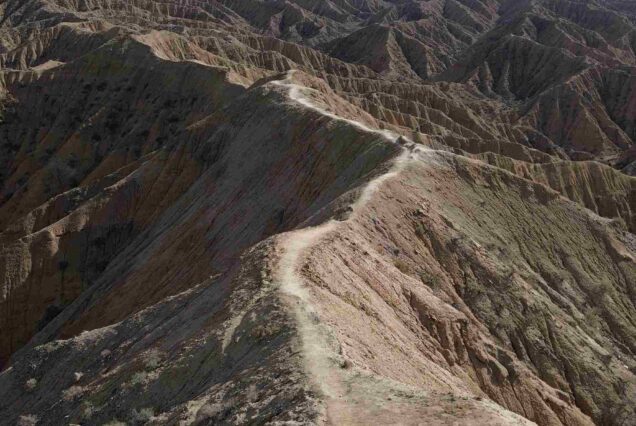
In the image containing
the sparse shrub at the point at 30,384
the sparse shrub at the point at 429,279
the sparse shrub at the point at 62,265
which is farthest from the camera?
the sparse shrub at the point at 62,265

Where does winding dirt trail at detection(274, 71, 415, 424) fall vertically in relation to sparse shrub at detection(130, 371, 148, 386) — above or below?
above

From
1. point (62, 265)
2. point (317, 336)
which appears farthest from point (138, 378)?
point (62, 265)

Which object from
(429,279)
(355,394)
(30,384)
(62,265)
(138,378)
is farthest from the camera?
(62,265)

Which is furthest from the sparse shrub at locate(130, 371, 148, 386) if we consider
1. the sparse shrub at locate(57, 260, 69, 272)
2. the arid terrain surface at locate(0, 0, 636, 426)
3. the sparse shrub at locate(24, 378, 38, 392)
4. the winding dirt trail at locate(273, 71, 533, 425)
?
the sparse shrub at locate(57, 260, 69, 272)

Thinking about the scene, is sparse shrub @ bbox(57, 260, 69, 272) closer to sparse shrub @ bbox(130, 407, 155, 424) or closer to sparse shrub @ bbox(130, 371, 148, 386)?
sparse shrub @ bbox(130, 371, 148, 386)

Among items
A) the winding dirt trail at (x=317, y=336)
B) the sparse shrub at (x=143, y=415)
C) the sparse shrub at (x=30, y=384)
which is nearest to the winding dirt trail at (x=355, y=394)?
the winding dirt trail at (x=317, y=336)

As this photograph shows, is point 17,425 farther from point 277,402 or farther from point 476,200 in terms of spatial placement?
point 476,200

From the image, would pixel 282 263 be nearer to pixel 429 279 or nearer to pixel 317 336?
pixel 317 336

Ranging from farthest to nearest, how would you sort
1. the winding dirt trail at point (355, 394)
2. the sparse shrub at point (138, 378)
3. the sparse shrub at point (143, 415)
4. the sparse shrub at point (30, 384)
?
the sparse shrub at point (30, 384), the sparse shrub at point (138, 378), the sparse shrub at point (143, 415), the winding dirt trail at point (355, 394)

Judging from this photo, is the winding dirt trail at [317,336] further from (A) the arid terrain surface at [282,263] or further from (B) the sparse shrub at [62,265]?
(B) the sparse shrub at [62,265]
